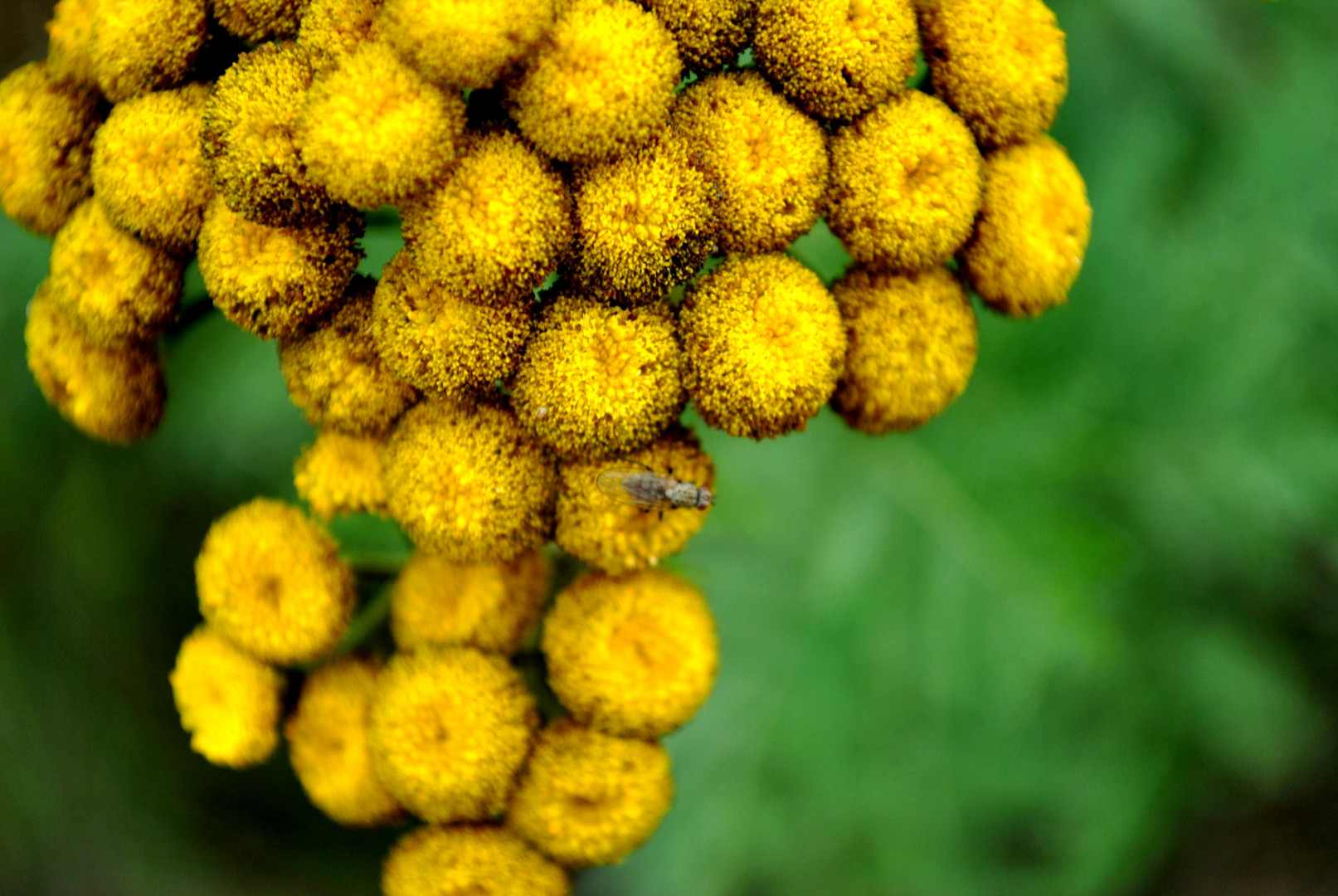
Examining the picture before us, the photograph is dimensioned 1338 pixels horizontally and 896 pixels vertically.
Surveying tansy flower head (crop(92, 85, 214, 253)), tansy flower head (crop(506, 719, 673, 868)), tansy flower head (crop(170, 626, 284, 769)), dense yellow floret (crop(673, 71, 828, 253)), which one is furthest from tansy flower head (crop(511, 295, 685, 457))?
tansy flower head (crop(170, 626, 284, 769))

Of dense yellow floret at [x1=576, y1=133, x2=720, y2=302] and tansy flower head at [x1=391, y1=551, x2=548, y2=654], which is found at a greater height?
dense yellow floret at [x1=576, y1=133, x2=720, y2=302]

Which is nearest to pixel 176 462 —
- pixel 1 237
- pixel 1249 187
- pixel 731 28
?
pixel 1 237

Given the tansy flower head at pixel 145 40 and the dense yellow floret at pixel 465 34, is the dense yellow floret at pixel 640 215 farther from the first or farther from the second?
the tansy flower head at pixel 145 40

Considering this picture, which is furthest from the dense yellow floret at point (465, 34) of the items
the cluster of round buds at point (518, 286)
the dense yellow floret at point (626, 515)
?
the dense yellow floret at point (626, 515)

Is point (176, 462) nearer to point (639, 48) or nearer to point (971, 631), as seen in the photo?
point (639, 48)

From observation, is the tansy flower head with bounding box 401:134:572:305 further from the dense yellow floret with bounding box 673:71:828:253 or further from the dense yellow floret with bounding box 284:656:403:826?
the dense yellow floret with bounding box 284:656:403:826
